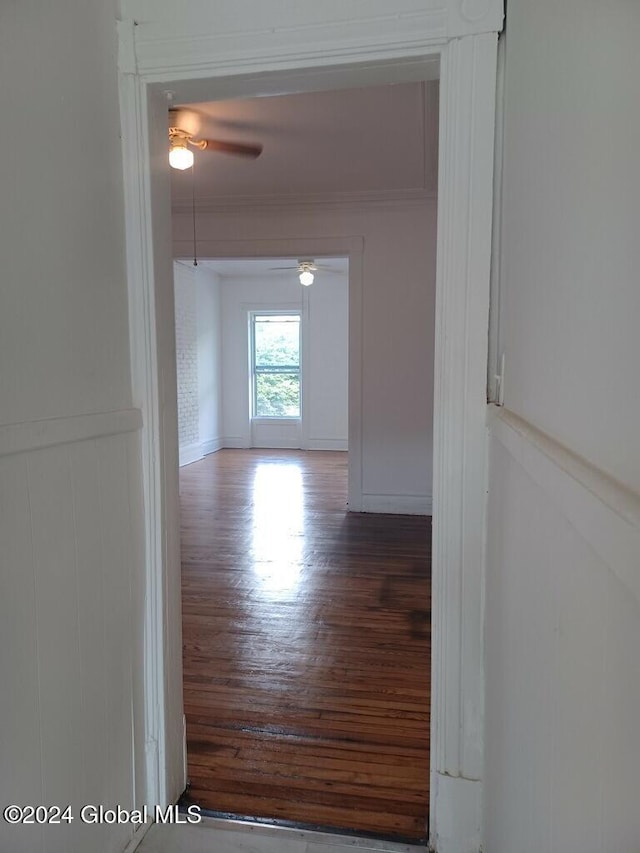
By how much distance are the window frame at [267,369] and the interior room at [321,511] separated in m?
0.98

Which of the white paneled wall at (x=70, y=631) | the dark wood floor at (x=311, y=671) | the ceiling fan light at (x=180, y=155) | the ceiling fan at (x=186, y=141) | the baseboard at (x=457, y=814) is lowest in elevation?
the dark wood floor at (x=311, y=671)

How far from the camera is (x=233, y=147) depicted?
314 cm

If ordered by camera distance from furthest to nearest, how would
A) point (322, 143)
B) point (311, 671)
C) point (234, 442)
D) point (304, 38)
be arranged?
point (234, 442) → point (322, 143) → point (311, 671) → point (304, 38)

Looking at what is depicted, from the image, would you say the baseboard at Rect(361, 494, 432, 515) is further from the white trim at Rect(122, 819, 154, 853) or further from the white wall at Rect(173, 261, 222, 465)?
the white trim at Rect(122, 819, 154, 853)

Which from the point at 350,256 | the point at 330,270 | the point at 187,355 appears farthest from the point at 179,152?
the point at 330,270

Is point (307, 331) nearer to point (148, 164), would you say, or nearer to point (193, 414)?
point (193, 414)

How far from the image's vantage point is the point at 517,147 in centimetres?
108

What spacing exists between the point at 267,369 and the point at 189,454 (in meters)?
2.09

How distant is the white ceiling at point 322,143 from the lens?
2.81 meters

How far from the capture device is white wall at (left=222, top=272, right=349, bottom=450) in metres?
8.48

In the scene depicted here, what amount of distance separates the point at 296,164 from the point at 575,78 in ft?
11.3

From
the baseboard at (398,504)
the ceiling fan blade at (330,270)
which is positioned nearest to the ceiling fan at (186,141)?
the baseboard at (398,504)

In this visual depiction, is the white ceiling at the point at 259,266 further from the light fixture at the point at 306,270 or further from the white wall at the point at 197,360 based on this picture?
the light fixture at the point at 306,270

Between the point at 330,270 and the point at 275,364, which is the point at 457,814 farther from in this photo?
the point at 275,364
